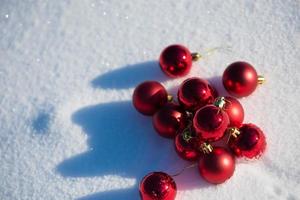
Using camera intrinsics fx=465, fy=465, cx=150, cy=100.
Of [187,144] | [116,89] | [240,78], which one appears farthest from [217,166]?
[116,89]

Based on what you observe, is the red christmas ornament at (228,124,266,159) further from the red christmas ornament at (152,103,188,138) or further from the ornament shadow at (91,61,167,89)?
the ornament shadow at (91,61,167,89)

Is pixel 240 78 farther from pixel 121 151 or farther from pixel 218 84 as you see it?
pixel 121 151

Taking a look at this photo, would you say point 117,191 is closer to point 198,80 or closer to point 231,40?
point 198,80

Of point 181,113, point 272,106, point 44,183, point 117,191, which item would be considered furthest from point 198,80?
point 44,183

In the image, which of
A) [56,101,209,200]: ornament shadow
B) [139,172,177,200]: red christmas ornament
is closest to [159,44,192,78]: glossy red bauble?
[56,101,209,200]: ornament shadow

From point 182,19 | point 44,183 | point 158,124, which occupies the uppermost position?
point 182,19

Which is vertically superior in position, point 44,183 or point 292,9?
point 292,9
